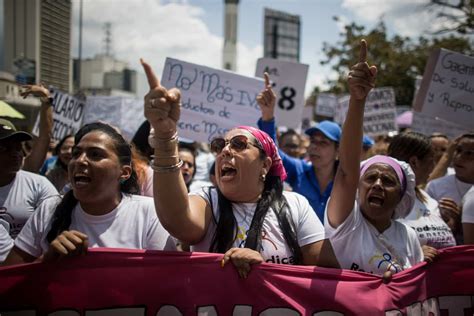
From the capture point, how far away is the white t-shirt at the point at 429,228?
9.14 ft

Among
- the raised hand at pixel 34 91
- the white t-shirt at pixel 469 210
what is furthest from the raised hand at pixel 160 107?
the raised hand at pixel 34 91

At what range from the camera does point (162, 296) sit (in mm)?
2061

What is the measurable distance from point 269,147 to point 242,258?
64 cm

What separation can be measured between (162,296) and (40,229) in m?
0.66

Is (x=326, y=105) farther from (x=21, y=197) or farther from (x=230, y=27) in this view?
(x=230, y=27)

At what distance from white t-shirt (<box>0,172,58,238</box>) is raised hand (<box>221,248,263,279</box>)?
1551mm

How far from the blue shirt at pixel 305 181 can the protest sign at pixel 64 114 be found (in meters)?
3.05

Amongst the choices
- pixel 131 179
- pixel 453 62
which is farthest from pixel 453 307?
pixel 453 62

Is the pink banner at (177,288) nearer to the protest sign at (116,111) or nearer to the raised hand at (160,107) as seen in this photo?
the raised hand at (160,107)

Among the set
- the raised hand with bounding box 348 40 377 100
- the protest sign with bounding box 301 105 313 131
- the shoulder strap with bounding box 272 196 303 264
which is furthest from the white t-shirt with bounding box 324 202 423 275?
the protest sign with bounding box 301 105 313 131

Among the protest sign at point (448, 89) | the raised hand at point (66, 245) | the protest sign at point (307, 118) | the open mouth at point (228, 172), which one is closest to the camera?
the raised hand at point (66, 245)

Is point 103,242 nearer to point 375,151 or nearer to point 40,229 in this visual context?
point 40,229

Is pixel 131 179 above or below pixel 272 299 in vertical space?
above

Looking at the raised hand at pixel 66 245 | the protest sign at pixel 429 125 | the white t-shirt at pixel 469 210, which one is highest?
the protest sign at pixel 429 125
